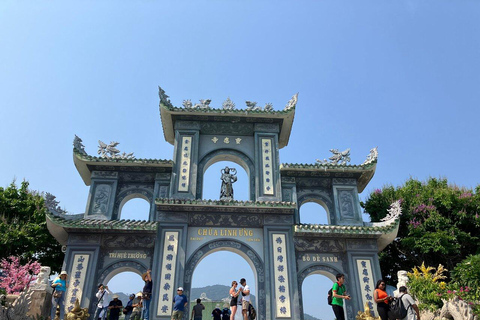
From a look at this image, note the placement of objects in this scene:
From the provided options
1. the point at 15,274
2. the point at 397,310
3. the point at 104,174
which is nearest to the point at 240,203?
the point at 104,174

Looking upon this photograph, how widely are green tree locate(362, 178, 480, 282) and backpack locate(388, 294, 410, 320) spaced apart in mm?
12241

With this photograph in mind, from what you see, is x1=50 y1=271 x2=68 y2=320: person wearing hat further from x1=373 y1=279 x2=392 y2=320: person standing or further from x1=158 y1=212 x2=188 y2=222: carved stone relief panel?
x1=373 y1=279 x2=392 y2=320: person standing

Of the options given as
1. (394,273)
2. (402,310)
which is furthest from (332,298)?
(394,273)

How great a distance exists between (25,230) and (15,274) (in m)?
2.50

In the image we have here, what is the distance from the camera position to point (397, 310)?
7.77 meters

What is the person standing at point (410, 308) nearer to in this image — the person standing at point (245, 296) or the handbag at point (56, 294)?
the person standing at point (245, 296)

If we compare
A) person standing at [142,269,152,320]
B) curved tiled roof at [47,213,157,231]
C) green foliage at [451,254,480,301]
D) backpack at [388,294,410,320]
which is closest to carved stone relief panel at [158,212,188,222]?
curved tiled roof at [47,213,157,231]

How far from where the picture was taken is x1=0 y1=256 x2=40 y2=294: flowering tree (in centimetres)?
1652

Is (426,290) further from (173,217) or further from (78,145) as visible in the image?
(78,145)

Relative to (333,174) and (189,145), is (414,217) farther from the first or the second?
(189,145)

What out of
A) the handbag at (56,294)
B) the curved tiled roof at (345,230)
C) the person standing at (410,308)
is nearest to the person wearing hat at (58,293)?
the handbag at (56,294)

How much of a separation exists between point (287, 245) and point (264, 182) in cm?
278

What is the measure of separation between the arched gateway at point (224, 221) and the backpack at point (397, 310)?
19.3 feet

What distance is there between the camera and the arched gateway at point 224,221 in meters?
13.9
